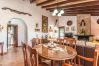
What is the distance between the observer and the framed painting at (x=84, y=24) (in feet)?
32.7

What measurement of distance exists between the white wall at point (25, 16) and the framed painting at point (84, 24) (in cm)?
216

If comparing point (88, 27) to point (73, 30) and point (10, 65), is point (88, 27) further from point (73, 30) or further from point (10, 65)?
point (10, 65)

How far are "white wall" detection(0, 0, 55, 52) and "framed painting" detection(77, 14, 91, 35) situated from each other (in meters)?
2.16

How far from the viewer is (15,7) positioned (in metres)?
8.41

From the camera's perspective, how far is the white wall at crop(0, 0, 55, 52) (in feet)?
25.3

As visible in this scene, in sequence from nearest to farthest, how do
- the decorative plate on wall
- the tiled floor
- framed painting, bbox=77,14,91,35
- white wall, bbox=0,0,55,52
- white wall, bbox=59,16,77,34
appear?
the tiled floor → white wall, bbox=0,0,55,52 → framed painting, bbox=77,14,91,35 → white wall, bbox=59,16,77,34 → the decorative plate on wall

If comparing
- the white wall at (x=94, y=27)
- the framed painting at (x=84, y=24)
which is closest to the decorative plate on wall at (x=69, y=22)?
the framed painting at (x=84, y=24)

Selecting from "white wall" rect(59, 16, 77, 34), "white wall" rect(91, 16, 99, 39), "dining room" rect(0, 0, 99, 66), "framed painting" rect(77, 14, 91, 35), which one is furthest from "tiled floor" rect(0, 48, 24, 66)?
"white wall" rect(91, 16, 99, 39)

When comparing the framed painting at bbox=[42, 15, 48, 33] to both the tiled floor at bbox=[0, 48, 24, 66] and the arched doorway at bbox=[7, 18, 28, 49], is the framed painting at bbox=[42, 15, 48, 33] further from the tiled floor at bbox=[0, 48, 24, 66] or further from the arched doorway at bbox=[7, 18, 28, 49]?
the tiled floor at bbox=[0, 48, 24, 66]

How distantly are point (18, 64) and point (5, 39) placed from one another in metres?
2.80

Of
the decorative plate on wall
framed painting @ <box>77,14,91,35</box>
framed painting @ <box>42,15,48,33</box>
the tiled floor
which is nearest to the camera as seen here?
the tiled floor

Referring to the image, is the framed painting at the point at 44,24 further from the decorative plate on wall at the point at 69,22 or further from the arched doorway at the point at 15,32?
the decorative plate on wall at the point at 69,22

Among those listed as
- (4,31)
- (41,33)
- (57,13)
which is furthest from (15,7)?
(57,13)

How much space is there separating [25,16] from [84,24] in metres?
4.35
